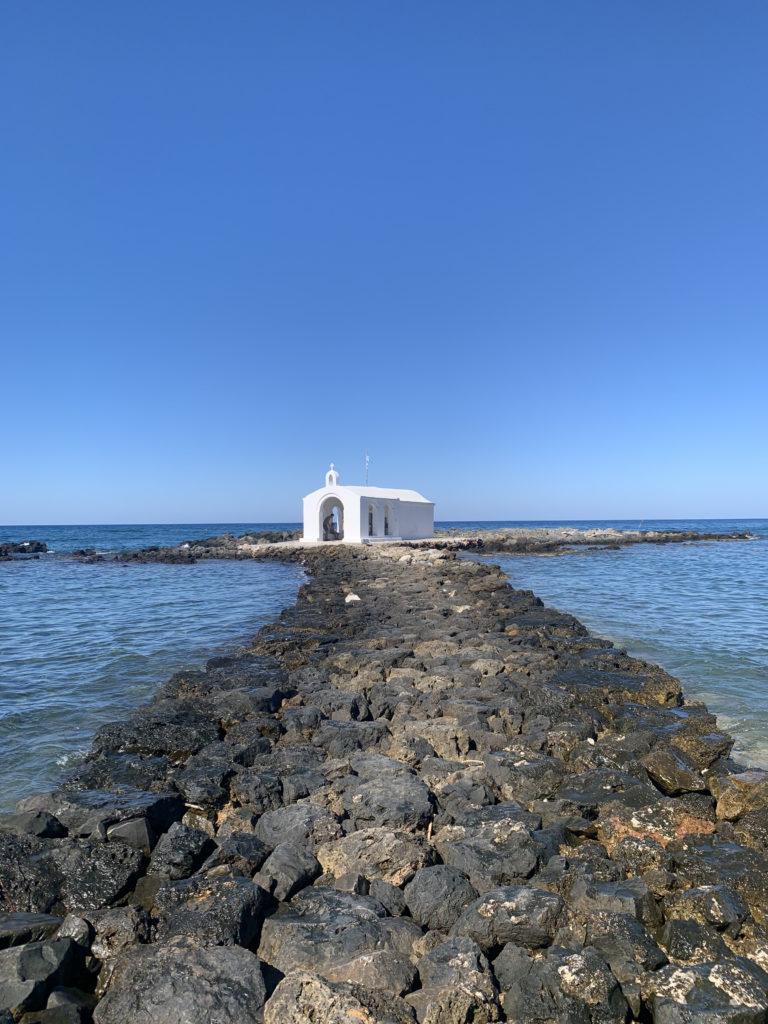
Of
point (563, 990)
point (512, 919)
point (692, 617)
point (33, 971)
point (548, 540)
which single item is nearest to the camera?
point (563, 990)

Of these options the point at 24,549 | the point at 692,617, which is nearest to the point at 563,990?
the point at 692,617

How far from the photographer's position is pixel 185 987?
3.13 metres

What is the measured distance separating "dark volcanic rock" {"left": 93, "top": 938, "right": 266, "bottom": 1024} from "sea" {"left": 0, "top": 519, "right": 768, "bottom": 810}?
3.66 metres

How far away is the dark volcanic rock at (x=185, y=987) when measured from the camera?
3041 millimetres

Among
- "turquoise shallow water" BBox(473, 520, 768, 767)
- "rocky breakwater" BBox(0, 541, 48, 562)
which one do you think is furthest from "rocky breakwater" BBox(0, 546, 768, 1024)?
"rocky breakwater" BBox(0, 541, 48, 562)

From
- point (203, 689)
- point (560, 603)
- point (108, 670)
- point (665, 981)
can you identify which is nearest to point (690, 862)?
point (665, 981)

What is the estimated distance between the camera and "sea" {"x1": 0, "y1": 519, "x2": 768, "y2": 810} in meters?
8.23

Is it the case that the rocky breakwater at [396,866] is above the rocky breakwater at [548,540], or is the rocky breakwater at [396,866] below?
below

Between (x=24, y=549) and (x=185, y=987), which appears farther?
(x=24, y=549)

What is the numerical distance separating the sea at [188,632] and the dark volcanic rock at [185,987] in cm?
366

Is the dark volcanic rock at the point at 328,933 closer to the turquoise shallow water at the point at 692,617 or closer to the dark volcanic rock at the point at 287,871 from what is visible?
the dark volcanic rock at the point at 287,871

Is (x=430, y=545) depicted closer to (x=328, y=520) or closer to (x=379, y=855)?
(x=328, y=520)

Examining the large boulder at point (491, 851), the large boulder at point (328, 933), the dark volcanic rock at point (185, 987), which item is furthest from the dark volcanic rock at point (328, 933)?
the large boulder at point (491, 851)

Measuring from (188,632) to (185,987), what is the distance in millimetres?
12208
